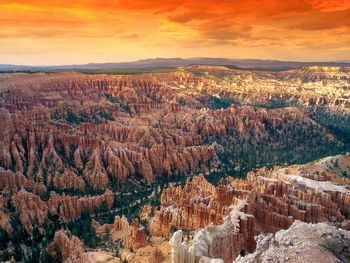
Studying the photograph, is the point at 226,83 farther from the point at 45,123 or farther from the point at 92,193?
the point at 92,193

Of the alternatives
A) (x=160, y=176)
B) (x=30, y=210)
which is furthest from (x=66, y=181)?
(x=160, y=176)

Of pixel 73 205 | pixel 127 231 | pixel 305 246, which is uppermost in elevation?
pixel 305 246

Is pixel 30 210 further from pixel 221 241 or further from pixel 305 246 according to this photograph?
pixel 305 246

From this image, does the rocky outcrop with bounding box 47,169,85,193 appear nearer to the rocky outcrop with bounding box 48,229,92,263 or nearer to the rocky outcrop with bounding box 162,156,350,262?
the rocky outcrop with bounding box 162,156,350,262

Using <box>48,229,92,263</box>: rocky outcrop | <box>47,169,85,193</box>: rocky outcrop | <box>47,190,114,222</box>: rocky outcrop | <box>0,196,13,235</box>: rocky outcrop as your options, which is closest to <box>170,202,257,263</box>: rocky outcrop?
<box>48,229,92,263</box>: rocky outcrop

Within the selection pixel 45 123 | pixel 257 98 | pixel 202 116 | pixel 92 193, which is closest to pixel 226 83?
pixel 257 98

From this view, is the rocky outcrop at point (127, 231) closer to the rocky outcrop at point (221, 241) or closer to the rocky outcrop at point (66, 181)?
the rocky outcrop at point (221, 241)
